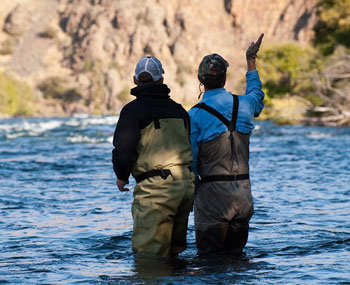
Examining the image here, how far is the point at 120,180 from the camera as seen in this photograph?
236 inches

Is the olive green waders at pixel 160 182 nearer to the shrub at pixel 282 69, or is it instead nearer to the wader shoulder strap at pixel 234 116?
the wader shoulder strap at pixel 234 116

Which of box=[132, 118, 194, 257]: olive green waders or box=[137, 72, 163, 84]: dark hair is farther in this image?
box=[137, 72, 163, 84]: dark hair

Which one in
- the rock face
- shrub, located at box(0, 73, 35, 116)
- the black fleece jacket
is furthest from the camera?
the rock face

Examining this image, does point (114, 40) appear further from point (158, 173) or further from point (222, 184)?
point (158, 173)

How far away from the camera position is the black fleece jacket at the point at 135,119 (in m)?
5.88

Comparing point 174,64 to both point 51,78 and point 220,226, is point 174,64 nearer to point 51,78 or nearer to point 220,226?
point 51,78

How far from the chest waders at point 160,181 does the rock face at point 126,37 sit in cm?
14740

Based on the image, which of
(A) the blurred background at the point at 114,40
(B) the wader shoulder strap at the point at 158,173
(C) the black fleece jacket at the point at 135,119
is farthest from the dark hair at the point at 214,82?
(A) the blurred background at the point at 114,40

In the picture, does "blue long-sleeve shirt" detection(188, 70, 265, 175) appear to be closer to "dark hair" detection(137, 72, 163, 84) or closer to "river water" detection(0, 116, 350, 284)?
"dark hair" detection(137, 72, 163, 84)

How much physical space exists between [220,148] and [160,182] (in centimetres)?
66

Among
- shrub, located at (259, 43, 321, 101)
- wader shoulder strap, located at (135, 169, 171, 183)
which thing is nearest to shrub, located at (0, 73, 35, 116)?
shrub, located at (259, 43, 321, 101)

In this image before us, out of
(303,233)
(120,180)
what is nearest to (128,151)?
(120,180)

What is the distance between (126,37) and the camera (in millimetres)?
167625

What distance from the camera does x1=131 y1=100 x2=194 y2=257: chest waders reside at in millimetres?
5969
